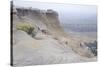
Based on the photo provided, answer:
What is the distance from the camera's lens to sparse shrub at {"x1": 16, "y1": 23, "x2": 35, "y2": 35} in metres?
2.53

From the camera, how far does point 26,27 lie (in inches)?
101

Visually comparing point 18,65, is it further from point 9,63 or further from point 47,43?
point 47,43

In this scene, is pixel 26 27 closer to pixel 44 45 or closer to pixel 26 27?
pixel 26 27

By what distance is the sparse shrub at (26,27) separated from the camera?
8.30ft

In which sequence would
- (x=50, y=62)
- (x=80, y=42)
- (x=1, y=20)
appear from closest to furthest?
(x=1, y=20) → (x=50, y=62) → (x=80, y=42)

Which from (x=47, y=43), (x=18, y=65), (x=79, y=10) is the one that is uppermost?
(x=79, y=10)

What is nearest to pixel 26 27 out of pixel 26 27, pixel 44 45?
pixel 26 27

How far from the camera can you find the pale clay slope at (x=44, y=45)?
2508 millimetres

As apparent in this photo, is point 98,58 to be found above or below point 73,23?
below

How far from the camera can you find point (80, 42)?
111 inches

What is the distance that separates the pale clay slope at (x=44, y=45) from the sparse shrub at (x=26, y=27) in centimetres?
4

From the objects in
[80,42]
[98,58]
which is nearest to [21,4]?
[80,42]

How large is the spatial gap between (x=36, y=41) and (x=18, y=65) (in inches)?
16.8

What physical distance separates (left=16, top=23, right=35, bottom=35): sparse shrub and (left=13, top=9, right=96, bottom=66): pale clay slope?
43 millimetres
